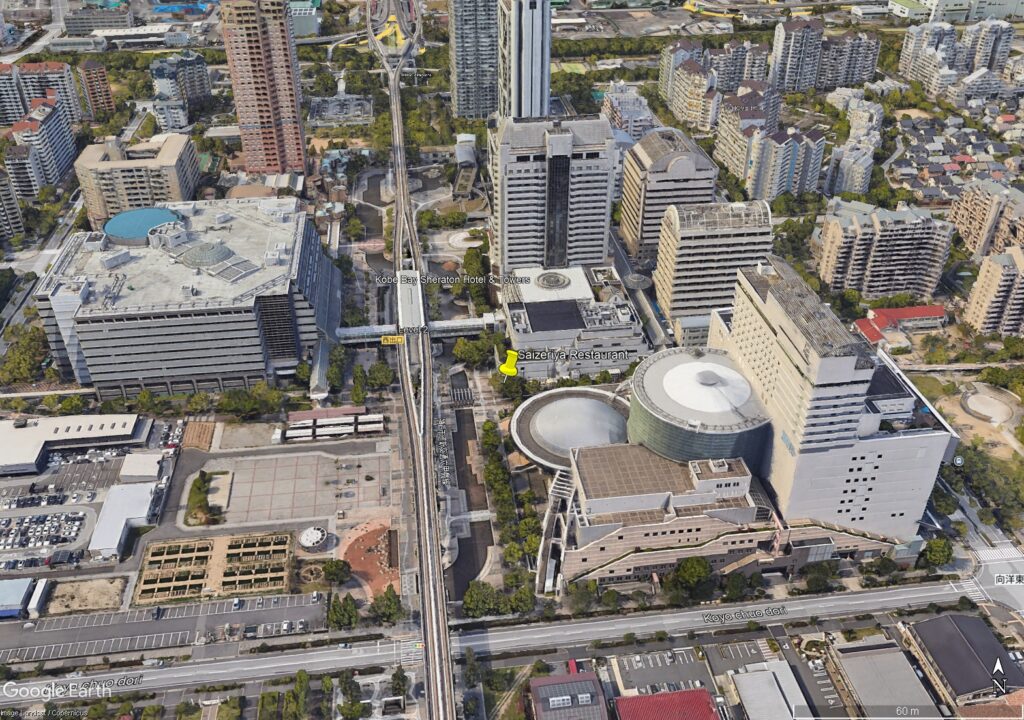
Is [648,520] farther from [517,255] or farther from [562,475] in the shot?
[517,255]

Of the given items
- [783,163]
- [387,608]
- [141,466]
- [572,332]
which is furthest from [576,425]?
[783,163]

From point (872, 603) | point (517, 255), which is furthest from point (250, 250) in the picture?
point (872, 603)

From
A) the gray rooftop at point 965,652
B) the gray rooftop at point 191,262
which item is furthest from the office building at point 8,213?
the gray rooftop at point 965,652

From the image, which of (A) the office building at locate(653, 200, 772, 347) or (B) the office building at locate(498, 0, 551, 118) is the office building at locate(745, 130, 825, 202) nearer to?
(B) the office building at locate(498, 0, 551, 118)

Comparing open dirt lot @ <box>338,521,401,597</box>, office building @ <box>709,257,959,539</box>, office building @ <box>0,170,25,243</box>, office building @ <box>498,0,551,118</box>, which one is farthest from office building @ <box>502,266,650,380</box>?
office building @ <box>0,170,25,243</box>

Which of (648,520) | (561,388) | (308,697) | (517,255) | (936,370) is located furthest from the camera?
(517,255)

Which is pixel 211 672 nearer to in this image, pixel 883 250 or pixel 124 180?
pixel 124 180
